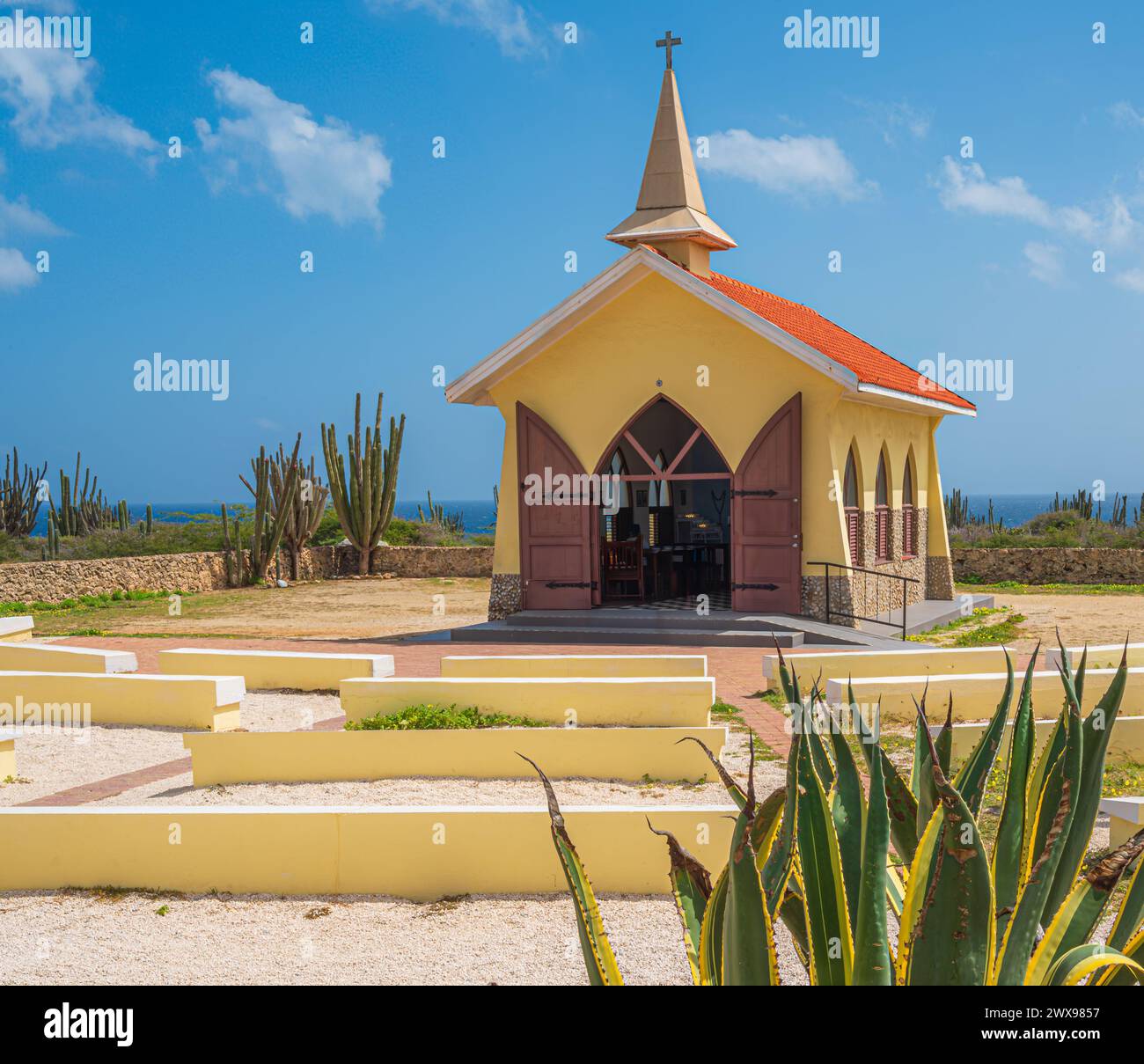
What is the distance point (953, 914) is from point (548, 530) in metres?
15.1

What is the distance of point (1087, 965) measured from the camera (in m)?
2.41

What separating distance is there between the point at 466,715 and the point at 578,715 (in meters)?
1.00

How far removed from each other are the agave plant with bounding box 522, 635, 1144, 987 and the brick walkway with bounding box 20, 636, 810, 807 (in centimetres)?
577

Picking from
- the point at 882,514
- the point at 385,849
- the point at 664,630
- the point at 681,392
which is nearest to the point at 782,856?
the point at 385,849

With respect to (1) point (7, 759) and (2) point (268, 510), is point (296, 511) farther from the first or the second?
(1) point (7, 759)

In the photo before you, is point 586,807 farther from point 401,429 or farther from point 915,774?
point 401,429

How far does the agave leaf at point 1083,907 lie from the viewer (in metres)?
2.61

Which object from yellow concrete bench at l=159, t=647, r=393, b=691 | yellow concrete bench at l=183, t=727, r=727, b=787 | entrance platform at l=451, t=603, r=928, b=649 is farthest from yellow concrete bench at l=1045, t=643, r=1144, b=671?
yellow concrete bench at l=159, t=647, r=393, b=691

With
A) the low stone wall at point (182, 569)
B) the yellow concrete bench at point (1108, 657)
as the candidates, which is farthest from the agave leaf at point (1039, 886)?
the low stone wall at point (182, 569)

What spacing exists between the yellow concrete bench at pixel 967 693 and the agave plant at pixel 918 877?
239 inches

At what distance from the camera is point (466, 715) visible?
9.08 metres

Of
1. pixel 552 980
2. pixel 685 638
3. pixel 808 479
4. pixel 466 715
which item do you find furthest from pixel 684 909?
pixel 808 479

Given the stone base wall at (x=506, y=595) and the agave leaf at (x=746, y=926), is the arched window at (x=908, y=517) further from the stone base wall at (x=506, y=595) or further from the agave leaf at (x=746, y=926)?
the agave leaf at (x=746, y=926)

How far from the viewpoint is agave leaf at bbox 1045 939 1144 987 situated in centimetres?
241
